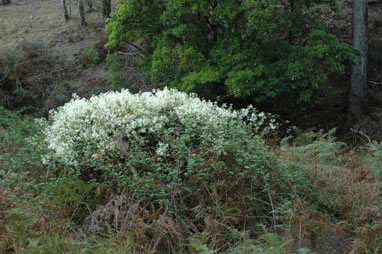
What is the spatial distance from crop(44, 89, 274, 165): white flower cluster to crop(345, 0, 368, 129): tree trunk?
27.2 ft

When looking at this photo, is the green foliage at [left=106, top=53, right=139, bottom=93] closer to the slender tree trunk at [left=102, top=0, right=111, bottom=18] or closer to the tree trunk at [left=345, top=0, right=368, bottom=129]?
the slender tree trunk at [left=102, top=0, right=111, bottom=18]

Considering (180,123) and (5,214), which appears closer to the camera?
(5,214)

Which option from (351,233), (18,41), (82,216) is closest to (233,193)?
(351,233)

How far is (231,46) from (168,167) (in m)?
7.40

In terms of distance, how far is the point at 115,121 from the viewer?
19.3ft

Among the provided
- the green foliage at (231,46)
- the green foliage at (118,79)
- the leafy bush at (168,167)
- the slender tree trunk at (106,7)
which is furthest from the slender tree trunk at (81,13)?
the leafy bush at (168,167)

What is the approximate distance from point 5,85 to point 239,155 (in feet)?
44.8

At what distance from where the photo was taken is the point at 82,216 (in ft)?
16.2

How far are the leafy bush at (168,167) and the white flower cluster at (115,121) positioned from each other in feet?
0.05

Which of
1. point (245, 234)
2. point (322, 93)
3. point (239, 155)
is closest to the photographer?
point (245, 234)

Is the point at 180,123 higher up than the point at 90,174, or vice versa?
the point at 180,123

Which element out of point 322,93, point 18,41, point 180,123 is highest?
point 18,41

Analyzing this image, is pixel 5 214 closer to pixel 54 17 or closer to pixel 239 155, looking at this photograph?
pixel 239 155

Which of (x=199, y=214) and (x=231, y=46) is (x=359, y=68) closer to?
(x=231, y=46)
